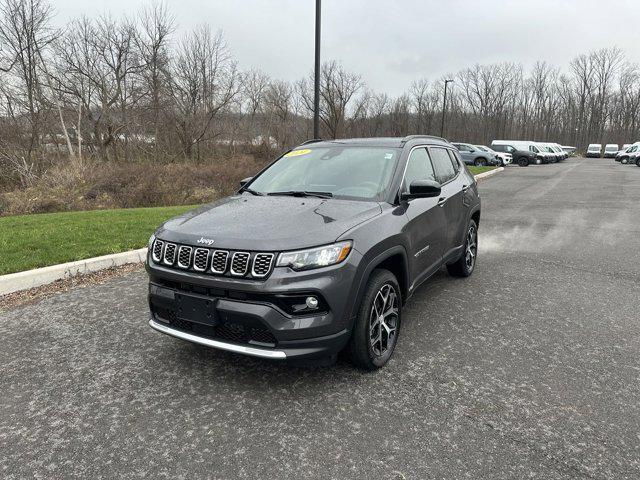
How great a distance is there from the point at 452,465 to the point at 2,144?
20.6 m

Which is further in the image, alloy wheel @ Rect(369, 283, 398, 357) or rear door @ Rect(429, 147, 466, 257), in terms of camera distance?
rear door @ Rect(429, 147, 466, 257)

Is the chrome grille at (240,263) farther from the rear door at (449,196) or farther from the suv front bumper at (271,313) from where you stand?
the rear door at (449,196)

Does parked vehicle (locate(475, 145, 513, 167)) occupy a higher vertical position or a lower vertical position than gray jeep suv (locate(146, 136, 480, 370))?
higher

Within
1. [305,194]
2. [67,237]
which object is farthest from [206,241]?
[67,237]

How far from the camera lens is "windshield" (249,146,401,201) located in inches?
150

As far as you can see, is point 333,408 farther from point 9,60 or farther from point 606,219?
point 9,60

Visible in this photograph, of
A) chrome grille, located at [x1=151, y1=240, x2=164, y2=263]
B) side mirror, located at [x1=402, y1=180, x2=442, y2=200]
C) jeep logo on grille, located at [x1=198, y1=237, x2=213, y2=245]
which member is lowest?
chrome grille, located at [x1=151, y1=240, x2=164, y2=263]

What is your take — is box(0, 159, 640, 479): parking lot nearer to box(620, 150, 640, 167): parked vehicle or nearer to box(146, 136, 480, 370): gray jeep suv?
box(146, 136, 480, 370): gray jeep suv

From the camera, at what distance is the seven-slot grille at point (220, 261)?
2771 mm

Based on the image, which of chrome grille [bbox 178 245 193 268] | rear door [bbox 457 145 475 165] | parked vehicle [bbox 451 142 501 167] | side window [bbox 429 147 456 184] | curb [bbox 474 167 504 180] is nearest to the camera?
chrome grille [bbox 178 245 193 268]

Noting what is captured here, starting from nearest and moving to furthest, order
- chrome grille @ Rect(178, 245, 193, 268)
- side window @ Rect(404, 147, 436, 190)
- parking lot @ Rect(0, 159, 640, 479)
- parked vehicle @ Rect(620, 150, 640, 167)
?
1. parking lot @ Rect(0, 159, 640, 479)
2. chrome grille @ Rect(178, 245, 193, 268)
3. side window @ Rect(404, 147, 436, 190)
4. parked vehicle @ Rect(620, 150, 640, 167)

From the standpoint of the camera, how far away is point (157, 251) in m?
3.24

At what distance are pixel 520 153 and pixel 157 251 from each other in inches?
1632

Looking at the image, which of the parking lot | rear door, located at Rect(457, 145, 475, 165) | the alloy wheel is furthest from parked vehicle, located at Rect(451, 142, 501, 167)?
the alloy wheel
